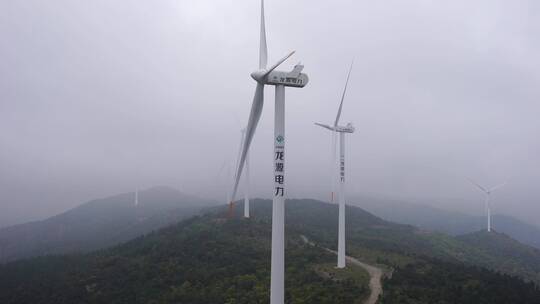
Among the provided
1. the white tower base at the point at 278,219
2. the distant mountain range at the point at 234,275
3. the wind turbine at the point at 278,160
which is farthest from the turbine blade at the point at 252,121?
the distant mountain range at the point at 234,275

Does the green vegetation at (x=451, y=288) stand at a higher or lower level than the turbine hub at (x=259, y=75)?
lower

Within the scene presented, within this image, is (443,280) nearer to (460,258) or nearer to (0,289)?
(460,258)

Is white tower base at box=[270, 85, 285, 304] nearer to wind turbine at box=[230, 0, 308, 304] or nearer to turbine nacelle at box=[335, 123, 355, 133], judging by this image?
wind turbine at box=[230, 0, 308, 304]

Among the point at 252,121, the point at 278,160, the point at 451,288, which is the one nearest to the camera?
the point at 278,160

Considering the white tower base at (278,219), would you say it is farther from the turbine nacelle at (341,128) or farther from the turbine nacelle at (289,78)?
the turbine nacelle at (341,128)

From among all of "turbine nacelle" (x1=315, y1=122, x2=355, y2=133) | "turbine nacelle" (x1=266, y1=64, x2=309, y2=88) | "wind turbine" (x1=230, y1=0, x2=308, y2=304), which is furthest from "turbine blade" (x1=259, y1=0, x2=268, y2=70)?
"turbine nacelle" (x1=315, y1=122, x2=355, y2=133)

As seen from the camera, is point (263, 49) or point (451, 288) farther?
point (451, 288)

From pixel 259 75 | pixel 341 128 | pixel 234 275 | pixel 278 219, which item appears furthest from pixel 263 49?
pixel 234 275

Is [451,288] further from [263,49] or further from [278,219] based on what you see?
[263,49]
